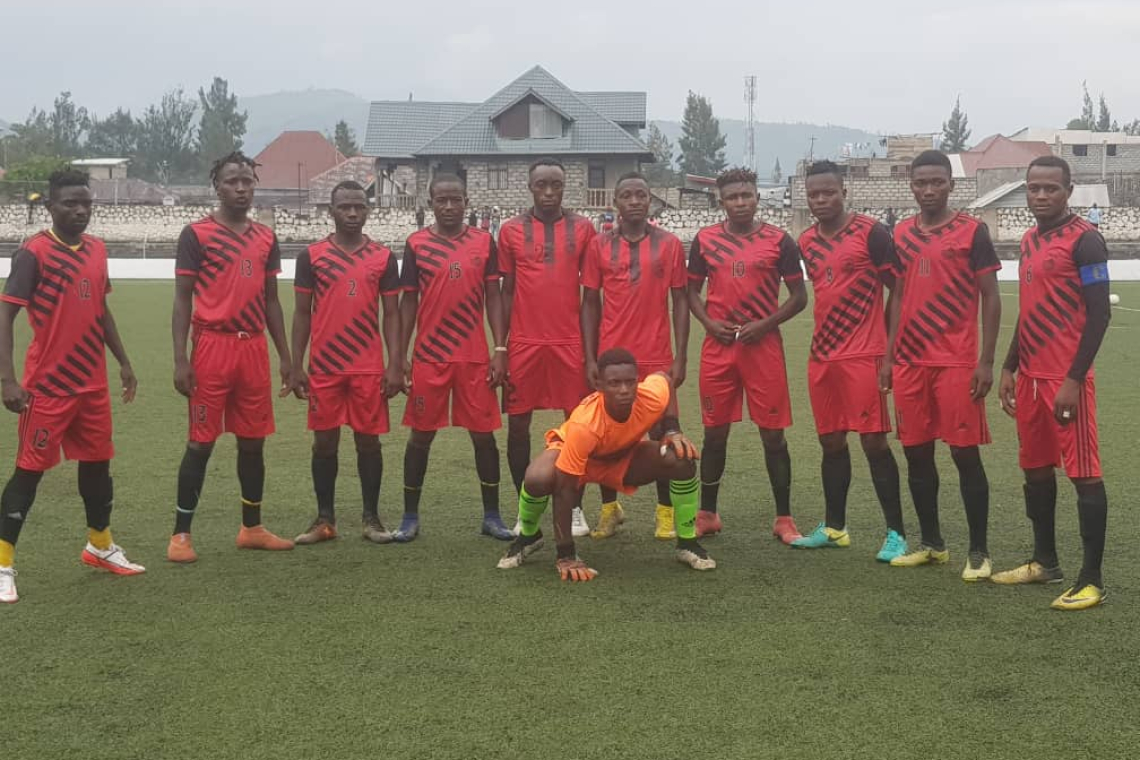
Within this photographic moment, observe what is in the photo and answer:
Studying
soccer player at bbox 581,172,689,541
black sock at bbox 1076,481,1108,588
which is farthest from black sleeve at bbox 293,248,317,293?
black sock at bbox 1076,481,1108,588

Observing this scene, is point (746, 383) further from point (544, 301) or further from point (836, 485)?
point (544, 301)

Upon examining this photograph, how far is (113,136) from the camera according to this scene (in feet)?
368

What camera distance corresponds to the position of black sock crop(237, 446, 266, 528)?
7.20 meters

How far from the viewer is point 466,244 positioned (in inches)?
294

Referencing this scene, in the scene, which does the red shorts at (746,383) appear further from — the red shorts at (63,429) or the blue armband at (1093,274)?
the red shorts at (63,429)

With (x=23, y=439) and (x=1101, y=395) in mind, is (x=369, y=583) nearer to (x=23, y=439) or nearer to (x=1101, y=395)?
(x=23, y=439)

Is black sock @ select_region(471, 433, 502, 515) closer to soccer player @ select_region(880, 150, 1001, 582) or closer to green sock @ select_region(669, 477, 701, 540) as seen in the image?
green sock @ select_region(669, 477, 701, 540)

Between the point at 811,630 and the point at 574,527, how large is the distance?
8.16 ft

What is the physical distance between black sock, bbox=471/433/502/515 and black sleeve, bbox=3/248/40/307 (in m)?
2.60

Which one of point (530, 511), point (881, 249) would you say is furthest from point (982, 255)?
point (530, 511)

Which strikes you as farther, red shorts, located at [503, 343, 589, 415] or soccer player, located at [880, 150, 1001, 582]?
red shorts, located at [503, 343, 589, 415]

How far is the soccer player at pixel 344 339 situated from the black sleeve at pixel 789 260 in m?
2.27

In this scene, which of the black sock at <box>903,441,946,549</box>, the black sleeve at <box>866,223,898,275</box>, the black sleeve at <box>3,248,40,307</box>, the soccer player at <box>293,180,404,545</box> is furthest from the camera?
the soccer player at <box>293,180,404,545</box>

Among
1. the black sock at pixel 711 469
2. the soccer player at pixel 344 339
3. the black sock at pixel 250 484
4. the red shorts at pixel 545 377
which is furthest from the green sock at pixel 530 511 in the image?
the black sock at pixel 250 484
